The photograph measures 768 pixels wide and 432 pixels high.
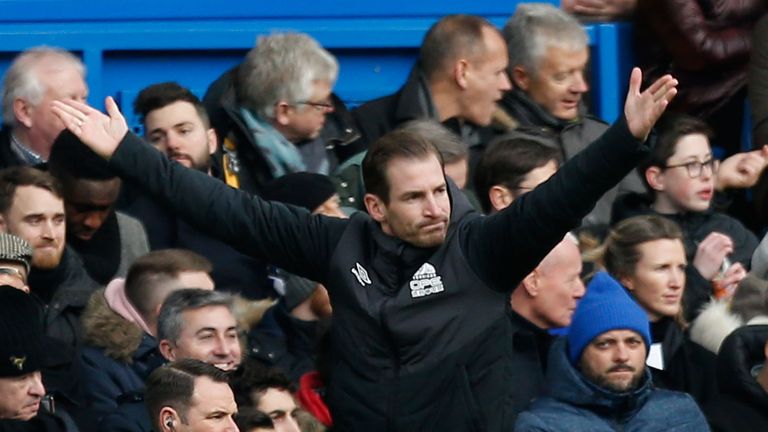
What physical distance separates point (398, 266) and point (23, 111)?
2.56 m

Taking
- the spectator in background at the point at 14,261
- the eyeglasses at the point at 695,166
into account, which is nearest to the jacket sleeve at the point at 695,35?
the eyeglasses at the point at 695,166

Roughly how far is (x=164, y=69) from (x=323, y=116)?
129cm

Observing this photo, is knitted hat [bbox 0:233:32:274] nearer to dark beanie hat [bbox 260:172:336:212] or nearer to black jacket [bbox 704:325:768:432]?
dark beanie hat [bbox 260:172:336:212]

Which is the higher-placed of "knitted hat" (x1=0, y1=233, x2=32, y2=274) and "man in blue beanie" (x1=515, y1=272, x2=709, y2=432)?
"knitted hat" (x1=0, y1=233, x2=32, y2=274)

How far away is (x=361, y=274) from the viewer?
26.2 ft

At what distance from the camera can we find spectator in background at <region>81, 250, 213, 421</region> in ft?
28.0

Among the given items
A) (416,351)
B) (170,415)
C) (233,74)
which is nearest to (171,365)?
(170,415)

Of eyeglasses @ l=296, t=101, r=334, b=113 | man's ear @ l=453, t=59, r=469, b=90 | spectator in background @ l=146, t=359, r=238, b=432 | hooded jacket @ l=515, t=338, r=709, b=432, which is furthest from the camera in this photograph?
man's ear @ l=453, t=59, r=469, b=90

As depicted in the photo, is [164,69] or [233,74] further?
[164,69]

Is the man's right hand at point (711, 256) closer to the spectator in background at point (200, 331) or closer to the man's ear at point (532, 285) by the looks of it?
the man's ear at point (532, 285)

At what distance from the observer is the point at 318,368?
860 cm

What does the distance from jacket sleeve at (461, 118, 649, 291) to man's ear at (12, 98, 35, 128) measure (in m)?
2.66

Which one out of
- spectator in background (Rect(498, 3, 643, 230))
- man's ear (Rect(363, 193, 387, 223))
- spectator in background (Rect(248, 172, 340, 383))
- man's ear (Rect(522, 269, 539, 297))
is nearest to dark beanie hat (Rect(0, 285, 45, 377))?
spectator in background (Rect(248, 172, 340, 383))

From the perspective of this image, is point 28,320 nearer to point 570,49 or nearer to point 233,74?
point 233,74
